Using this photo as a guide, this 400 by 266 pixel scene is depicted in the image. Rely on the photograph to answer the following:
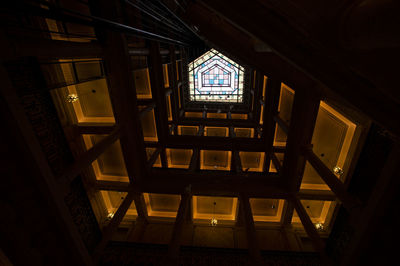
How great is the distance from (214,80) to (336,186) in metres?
11.8

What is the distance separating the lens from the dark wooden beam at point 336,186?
4.29 metres

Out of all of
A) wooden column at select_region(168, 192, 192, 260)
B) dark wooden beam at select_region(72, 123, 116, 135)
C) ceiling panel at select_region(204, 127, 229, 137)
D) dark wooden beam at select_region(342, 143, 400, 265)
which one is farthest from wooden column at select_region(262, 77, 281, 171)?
dark wooden beam at select_region(72, 123, 116, 135)


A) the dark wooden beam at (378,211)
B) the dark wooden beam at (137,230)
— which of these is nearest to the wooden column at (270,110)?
the dark wooden beam at (378,211)

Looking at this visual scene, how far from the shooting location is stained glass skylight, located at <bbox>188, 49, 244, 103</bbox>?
45.6 feet

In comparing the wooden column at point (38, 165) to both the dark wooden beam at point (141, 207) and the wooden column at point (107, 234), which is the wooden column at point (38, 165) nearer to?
the wooden column at point (107, 234)

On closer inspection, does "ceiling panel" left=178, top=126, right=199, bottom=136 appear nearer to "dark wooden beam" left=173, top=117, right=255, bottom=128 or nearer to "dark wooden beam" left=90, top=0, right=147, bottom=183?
"dark wooden beam" left=173, top=117, right=255, bottom=128

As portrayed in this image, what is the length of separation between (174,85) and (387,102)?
10.00 metres

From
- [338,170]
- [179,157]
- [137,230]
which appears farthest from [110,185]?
[338,170]

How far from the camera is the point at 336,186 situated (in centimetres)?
480

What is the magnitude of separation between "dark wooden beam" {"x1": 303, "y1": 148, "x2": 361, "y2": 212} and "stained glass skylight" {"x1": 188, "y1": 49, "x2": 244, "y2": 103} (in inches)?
365

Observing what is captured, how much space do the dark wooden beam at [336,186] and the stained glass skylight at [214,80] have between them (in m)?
9.27

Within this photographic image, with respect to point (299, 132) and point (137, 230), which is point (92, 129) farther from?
point (299, 132)

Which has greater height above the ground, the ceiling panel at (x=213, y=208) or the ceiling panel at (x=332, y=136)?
the ceiling panel at (x=332, y=136)

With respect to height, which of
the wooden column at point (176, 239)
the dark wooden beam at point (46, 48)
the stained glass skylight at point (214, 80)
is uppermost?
the dark wooden beam at point (46, 48)
